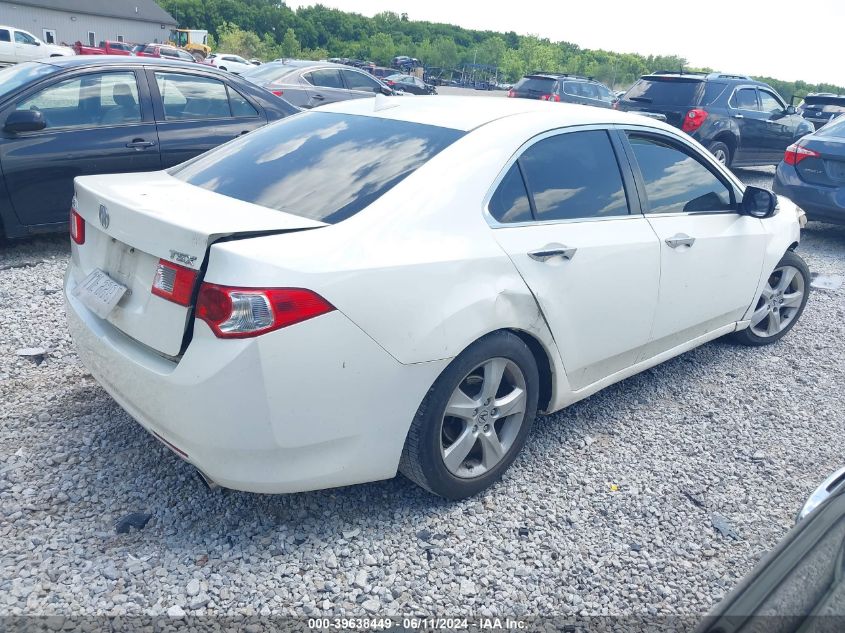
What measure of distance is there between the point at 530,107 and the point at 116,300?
2065 mm

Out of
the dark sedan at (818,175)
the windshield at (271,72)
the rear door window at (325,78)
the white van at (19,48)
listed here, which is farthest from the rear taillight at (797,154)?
the white van at (19,48)

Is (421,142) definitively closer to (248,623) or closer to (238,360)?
(238,360)

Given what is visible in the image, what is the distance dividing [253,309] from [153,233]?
54 cm

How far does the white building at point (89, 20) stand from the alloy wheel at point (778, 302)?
6957 cm

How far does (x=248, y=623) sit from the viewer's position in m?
2.22

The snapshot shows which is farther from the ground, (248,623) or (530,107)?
(530,107)

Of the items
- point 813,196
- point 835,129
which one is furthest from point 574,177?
point 835,129

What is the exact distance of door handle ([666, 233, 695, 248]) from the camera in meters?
3.48

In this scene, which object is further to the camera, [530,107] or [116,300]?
[530,107]

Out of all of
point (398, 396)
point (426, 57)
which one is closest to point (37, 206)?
point (398, 396)

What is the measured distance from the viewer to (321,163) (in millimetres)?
2867

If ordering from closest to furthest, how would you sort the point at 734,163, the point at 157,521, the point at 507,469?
the point at 157,521 < the point at 507,469 < the point at 734,163

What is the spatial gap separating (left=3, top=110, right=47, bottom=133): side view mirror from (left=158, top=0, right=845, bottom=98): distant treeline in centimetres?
7454

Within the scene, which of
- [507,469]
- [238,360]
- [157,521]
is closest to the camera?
[238,360]
